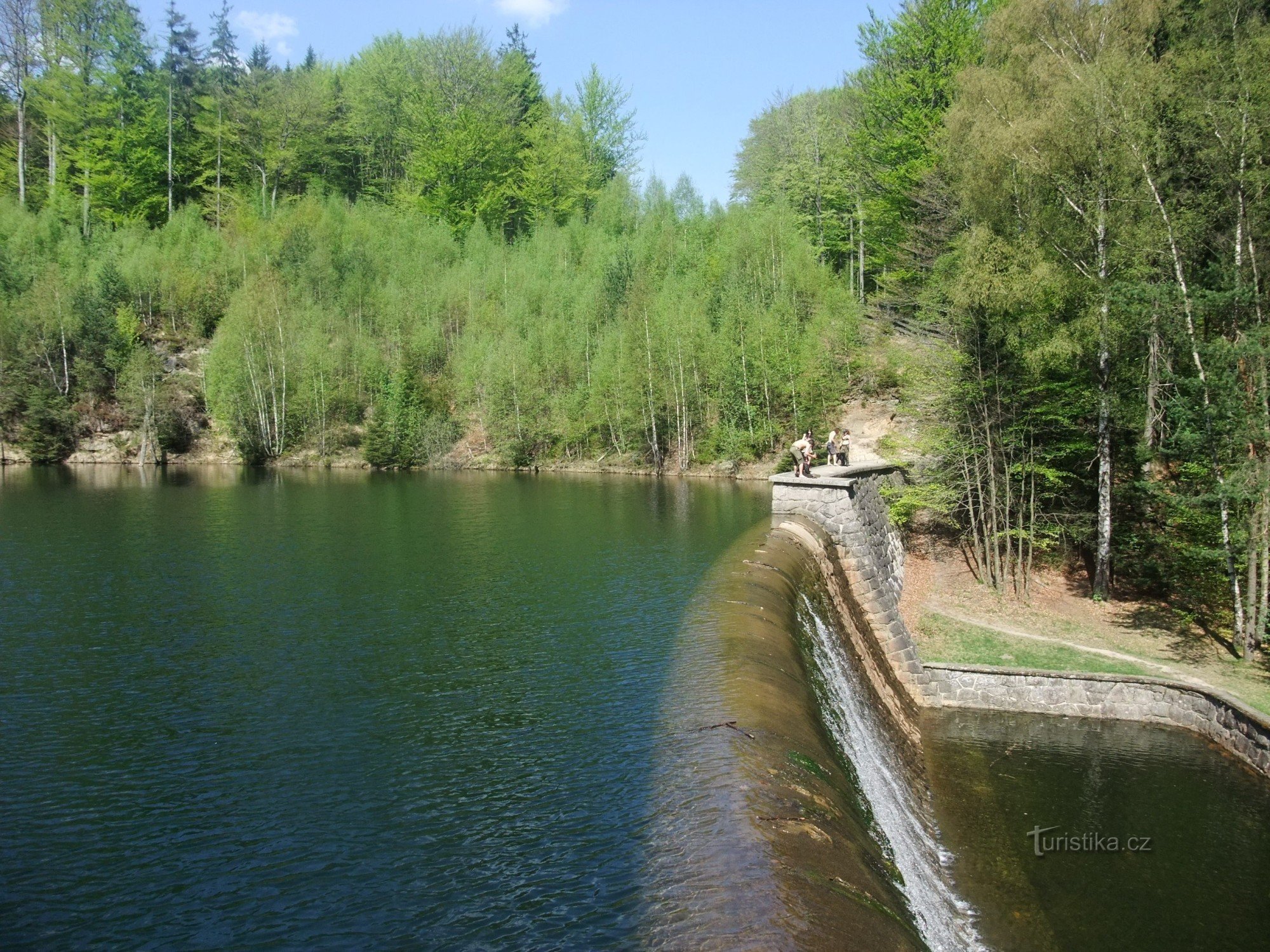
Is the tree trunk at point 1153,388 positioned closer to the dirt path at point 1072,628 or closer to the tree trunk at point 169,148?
the dirt path at point 1072,628

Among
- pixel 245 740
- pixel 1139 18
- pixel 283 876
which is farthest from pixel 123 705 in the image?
pixel 1139 18

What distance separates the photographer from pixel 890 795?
1326 centimetres

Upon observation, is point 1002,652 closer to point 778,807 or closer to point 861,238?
point 778,807

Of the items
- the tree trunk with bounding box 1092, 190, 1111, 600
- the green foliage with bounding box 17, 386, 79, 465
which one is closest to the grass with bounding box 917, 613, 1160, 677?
the tree trunk with bounding box 1092, 190, 1111, 600

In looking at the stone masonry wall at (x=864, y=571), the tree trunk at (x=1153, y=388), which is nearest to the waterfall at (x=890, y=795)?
the stone masonry wall at (x=864, y=571)

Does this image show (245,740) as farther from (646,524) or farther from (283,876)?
(646,524)

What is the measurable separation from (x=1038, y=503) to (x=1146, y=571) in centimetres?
377

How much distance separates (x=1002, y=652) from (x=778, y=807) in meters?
14.8

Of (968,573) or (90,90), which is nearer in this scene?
(968,573)

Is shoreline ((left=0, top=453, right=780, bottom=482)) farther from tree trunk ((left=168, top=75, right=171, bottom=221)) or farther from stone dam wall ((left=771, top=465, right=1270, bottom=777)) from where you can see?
stone dam wall ((left=771, top=465, right=1270, bottom=777))

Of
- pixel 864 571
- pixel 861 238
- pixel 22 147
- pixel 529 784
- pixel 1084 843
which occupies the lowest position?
pixel 1084 843

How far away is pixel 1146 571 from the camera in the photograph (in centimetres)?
2484

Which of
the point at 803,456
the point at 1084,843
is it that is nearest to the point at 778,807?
the point at 1084,843

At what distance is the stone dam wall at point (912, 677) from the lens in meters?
17.6
